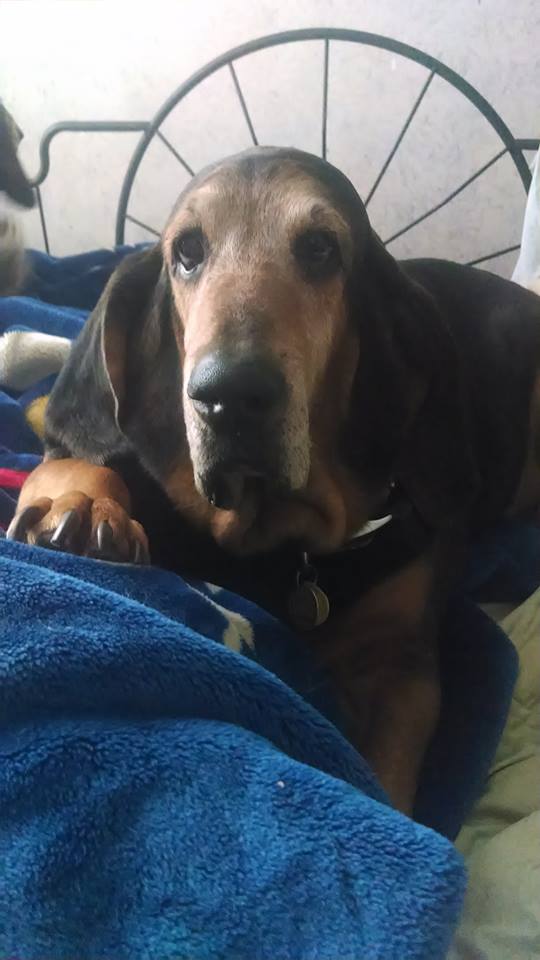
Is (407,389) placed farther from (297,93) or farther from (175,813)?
(297,93)

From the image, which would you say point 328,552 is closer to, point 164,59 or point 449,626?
point 449,626

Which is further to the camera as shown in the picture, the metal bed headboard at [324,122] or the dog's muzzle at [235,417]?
the metal bed headboard at [324,122]

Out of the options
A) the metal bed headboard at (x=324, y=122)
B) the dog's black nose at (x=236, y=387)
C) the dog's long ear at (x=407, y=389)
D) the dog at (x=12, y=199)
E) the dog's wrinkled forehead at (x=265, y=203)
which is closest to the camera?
the dog's black nose at (x=236, y=387)

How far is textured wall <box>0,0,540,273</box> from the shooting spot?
2582 mm

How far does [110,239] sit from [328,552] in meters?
2.11

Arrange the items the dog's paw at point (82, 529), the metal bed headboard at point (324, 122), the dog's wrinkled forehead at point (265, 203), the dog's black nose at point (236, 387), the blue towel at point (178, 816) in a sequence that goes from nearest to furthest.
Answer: the blue towel at point (178, 816)
the dog's black nose at point (236, 387)
the dog's paw at point (82, 529)
the dog's wrinkled forehead at point (265, 203)
the metal bed headboard at point (324, 122)

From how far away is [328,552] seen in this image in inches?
53.9

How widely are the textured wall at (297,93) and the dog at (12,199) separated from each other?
1.18 feet

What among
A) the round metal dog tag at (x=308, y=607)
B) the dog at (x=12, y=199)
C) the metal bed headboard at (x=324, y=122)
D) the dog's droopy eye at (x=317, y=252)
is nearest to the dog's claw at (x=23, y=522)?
the round metal dog tag at (x=308, y=607)

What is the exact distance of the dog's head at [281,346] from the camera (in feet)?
3.68

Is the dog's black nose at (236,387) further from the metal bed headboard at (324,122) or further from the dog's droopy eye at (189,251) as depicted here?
the metal bed headboard at (324,122)

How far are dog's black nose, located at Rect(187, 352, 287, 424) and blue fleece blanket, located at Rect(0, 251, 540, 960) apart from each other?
244mm

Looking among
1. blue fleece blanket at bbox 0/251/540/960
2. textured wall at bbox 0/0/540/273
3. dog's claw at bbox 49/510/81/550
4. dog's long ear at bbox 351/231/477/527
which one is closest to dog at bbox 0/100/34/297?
textured wall at bbox 0/0/540/273

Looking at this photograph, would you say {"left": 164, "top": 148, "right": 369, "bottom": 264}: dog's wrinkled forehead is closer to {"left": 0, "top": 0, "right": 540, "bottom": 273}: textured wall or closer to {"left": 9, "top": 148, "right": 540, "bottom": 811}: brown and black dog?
{"left": 9, "top": 148, "right": 540, "bottom": 811}: brown and black dog
